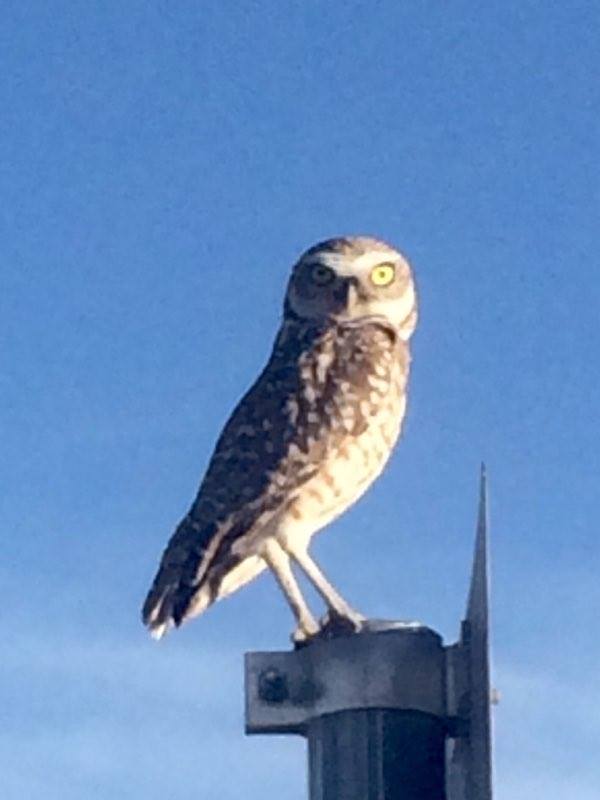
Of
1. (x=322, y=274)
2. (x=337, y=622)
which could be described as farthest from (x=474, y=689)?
(x=322, y=274)

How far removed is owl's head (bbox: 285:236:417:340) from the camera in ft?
23.9

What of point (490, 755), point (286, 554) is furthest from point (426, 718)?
point (286, 554)

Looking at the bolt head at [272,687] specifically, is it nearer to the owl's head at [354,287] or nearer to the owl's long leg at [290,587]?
the owl's long leg at [290,587]

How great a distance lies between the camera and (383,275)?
288 inches

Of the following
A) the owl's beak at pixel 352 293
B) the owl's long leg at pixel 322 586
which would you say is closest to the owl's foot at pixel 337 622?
the owl's long leg at pixel 322 586

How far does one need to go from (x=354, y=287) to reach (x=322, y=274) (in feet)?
0.46

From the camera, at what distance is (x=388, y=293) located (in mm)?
7309

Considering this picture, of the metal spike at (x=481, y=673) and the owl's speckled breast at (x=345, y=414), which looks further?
the owl's speckled breast at (x=345, y=414)

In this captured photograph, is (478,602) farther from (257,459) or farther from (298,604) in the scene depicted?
→ (257,459)

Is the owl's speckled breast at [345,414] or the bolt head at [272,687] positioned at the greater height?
the owl's speckled breast at [345,414]

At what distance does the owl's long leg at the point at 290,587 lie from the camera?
456cm

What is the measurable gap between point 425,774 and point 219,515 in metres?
3.32

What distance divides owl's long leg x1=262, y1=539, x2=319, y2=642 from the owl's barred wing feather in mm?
115

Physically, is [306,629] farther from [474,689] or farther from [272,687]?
[474,689]
